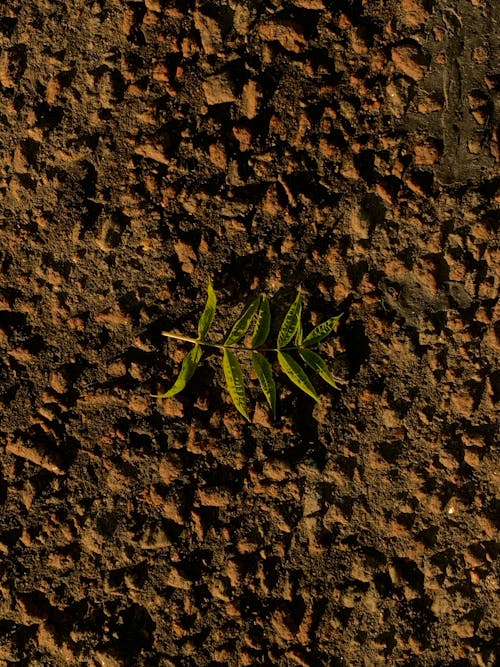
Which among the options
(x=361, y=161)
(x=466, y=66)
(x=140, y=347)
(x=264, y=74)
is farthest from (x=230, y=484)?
(x=466, y=66)

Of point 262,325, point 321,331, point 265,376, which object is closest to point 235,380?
point 265,376

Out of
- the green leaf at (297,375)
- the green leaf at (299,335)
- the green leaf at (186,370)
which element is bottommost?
the green leaf at (186,370)

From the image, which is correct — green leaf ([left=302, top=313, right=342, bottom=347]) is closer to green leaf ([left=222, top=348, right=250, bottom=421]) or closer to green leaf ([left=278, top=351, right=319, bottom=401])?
green leaf ([left=278, top=351, right=319, bottom=401])

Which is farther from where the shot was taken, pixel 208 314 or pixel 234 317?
pixel 234 317

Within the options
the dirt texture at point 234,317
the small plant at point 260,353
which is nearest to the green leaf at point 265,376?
the small plant at point 260,353

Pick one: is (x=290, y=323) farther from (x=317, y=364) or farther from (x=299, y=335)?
(x=317, y=364)

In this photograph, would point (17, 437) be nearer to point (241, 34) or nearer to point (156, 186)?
point (156, 186)

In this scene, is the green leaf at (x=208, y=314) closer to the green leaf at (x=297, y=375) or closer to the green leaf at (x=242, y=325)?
the green leaf at (x=242, y=325)

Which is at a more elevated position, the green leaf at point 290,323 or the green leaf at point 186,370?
the green leaf at point 290,323
